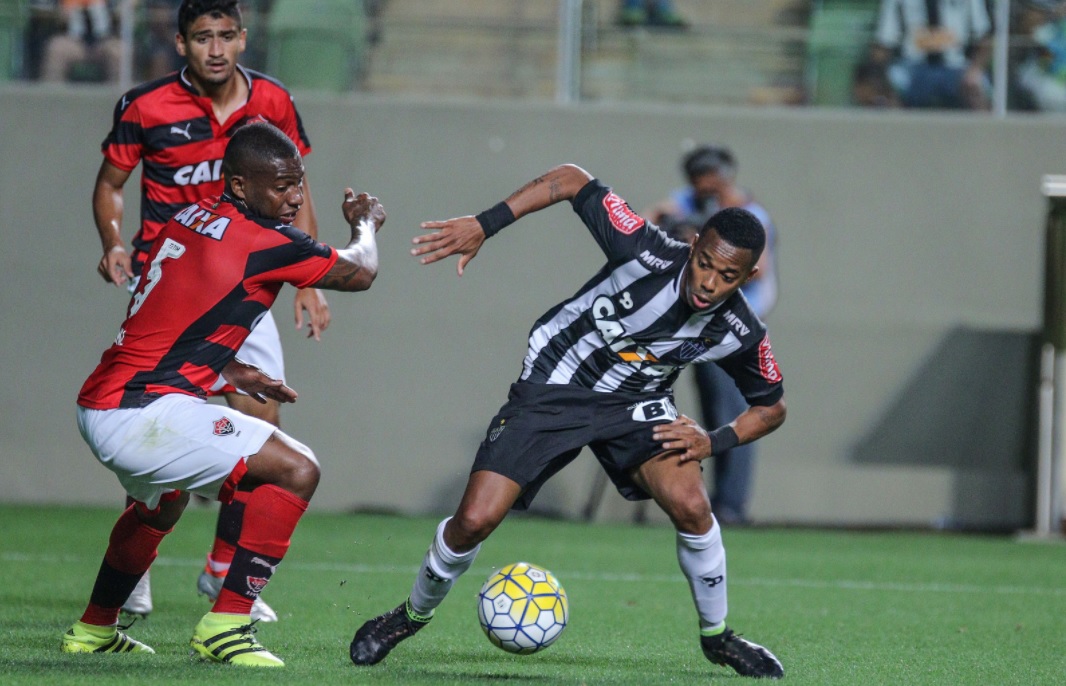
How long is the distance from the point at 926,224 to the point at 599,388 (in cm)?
624

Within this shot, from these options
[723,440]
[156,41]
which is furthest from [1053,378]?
[156,41]

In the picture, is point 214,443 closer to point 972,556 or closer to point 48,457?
point 972,556

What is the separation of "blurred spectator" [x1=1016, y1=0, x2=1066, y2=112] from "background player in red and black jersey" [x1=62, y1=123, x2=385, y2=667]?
7405 mm

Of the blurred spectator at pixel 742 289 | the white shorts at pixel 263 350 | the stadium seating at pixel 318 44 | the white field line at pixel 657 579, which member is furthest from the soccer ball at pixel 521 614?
the stadium seating at pixel 318 44

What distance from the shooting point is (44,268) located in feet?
34.2

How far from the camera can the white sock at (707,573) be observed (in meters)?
4.68

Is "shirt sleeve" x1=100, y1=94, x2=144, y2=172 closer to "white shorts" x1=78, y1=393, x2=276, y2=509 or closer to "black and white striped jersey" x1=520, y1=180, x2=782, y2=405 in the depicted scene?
"white shorts" x1=78, y1=393, x2=276, y2=509

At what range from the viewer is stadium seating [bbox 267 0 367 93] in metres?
10.4

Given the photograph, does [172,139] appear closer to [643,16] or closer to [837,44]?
[643,16]

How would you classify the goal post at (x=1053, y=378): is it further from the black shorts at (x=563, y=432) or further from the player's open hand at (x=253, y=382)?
the player's open hand at (x=253, y=382)

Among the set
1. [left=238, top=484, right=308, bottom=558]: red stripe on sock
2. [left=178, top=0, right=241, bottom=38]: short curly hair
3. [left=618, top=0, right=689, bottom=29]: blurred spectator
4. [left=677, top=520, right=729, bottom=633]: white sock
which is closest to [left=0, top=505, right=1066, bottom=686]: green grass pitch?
[left=677, top=520, right=729, bottom=633]: white sock

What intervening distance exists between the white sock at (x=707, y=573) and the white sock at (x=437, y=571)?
724mm

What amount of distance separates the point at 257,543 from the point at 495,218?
1.34 metres

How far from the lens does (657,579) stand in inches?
283
